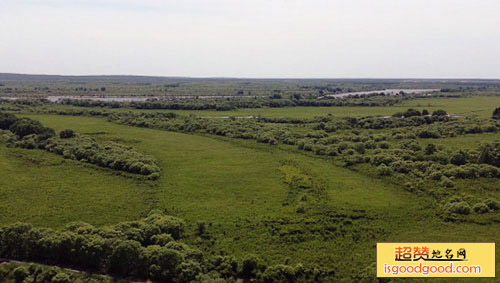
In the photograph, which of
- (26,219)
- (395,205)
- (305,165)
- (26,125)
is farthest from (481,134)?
(26,125)

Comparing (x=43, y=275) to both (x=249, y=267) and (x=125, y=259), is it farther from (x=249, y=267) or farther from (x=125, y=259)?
(x=249, y=267)

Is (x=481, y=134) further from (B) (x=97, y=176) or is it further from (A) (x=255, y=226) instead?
(B) (x=97, y=176)

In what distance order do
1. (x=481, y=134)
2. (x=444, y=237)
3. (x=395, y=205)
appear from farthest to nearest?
(x=481, y=134) < (x=395, y=205) < (x=444, y=237)

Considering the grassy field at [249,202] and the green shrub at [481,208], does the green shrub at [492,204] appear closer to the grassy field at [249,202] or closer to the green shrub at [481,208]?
the green shrub at [481,208]

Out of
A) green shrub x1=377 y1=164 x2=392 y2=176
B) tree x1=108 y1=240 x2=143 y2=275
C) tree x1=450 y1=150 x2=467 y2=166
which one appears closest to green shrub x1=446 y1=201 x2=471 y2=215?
green shrub x1=377 y1=164 x2=392 y2=176

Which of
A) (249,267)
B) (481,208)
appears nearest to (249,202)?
(249,267)
